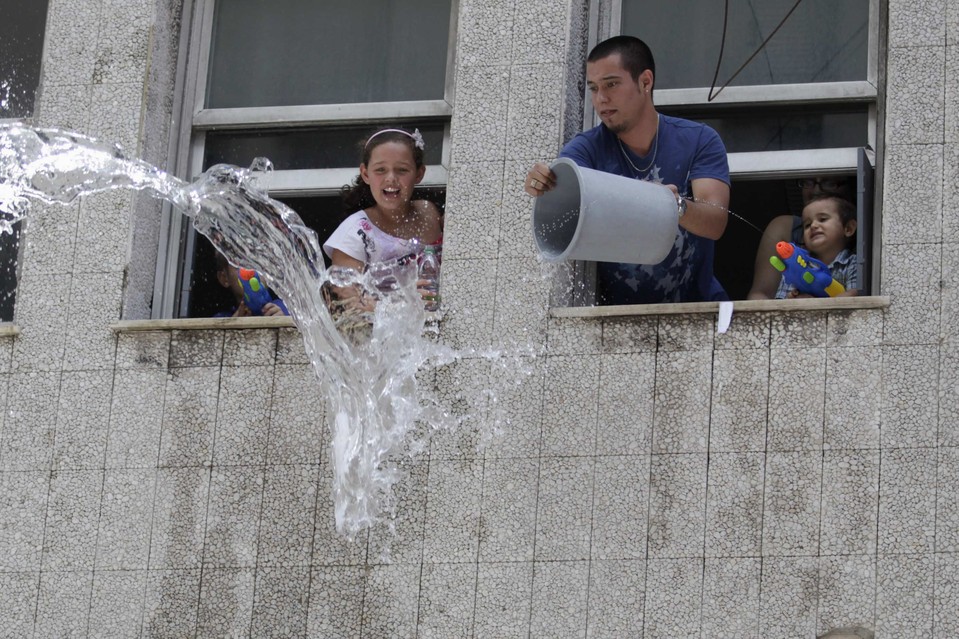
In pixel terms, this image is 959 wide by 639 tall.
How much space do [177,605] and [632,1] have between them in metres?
3.51

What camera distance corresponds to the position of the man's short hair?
862 cm

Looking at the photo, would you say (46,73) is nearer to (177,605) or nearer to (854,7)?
(177,605)

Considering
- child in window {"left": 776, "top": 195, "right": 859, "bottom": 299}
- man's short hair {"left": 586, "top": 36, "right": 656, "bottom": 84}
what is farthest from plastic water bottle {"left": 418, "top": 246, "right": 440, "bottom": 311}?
child in window {"left": 776, "top": 195, "right": 859, "bottom": 299}

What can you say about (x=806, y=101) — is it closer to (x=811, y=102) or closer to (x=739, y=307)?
(x=811, y=102)

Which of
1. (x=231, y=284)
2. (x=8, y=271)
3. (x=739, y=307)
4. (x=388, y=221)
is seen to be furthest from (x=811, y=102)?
(x=8, y=271)

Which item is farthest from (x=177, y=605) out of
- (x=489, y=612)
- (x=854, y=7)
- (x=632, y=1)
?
(x=854, y=7)

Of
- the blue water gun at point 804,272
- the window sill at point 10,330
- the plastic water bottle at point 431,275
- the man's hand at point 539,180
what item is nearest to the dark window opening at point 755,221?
the blue water gun at point 804,272

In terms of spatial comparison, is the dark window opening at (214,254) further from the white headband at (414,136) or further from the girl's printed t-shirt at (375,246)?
the girl's printed t-shirt at (375,246)

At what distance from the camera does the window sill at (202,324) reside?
893 cm

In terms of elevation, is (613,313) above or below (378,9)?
below

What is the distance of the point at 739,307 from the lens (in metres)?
8.31

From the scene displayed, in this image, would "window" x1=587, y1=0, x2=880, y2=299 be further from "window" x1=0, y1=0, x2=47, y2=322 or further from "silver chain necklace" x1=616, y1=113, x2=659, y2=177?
"window" x1=0, y1=0, x2=47, y2=322

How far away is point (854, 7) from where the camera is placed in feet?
29.8

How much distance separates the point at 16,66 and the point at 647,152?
3473mm
